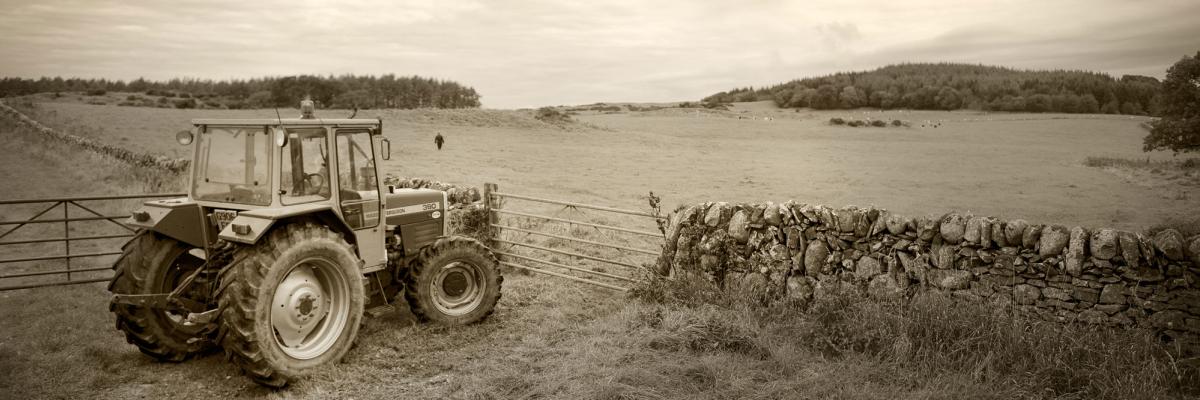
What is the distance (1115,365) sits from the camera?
17.0 feet

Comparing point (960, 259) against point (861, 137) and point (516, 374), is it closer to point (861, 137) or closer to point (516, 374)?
point (516, 374)

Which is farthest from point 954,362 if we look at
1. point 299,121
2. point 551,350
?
point 299,121

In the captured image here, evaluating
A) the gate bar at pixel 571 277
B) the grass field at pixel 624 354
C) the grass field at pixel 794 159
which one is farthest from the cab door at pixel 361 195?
the grass field at pixel 794 159

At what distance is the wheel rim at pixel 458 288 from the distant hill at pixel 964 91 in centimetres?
3288

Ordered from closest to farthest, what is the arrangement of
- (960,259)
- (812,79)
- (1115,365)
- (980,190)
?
(1115,365), (960,259), (980,190), (812,79)

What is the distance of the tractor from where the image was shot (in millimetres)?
5117

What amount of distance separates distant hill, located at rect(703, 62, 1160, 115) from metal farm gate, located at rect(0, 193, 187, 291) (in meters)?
36.7

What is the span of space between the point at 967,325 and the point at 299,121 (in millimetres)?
6441

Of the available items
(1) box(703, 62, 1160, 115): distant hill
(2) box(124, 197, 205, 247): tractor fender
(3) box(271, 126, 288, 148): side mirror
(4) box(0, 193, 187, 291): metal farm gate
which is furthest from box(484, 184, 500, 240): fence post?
(1) box(703, 62, 1160, 115): distant hill

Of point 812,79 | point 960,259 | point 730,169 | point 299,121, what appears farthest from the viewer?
point 812,79

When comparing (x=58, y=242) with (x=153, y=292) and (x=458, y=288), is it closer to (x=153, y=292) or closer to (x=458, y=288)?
(x=153, y=292)

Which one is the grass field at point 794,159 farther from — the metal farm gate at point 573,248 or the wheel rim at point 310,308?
the wheel rim at point 310,308

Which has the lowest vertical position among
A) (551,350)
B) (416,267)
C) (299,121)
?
(551,350)

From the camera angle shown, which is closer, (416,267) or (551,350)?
(551,350)
